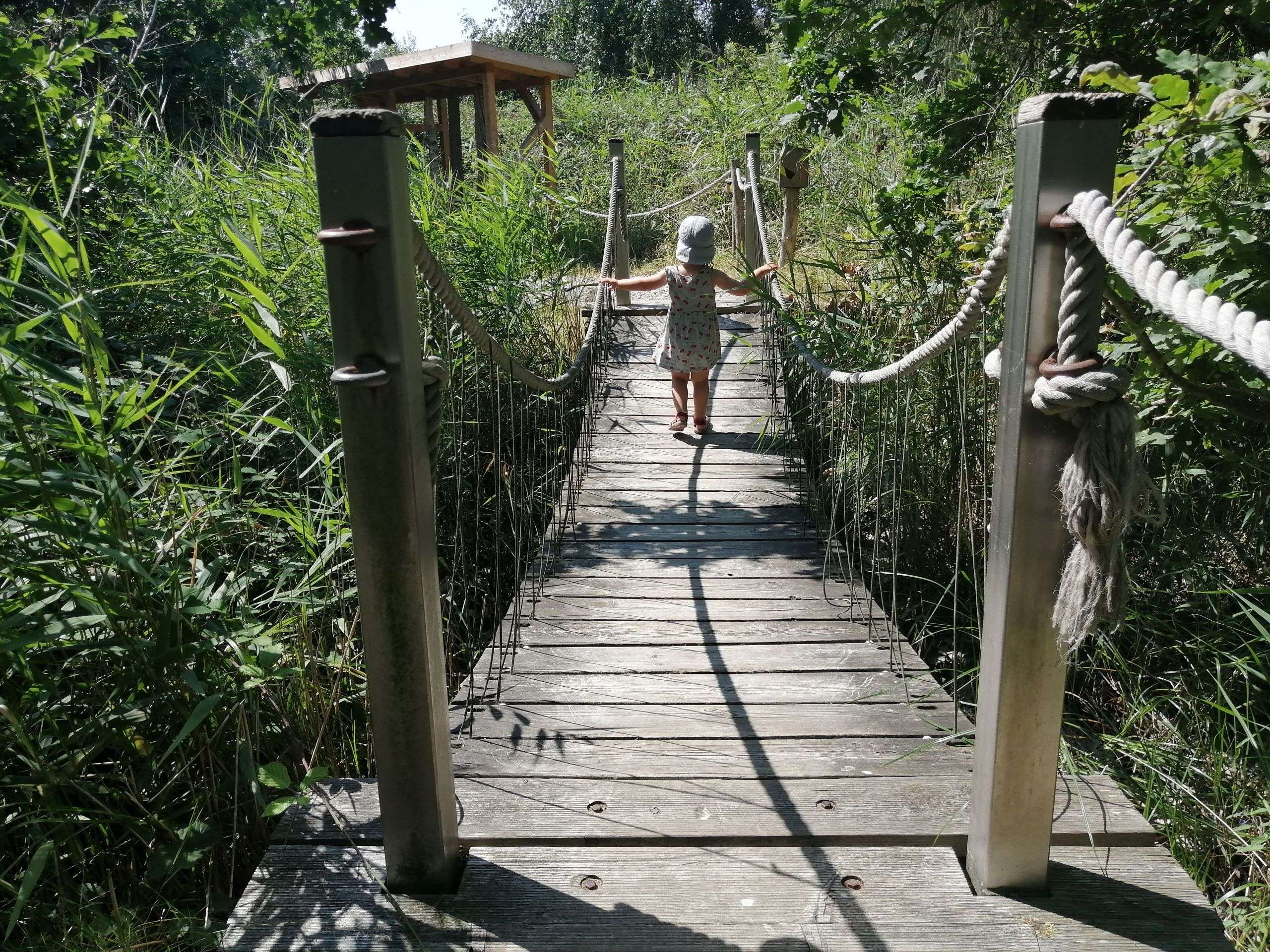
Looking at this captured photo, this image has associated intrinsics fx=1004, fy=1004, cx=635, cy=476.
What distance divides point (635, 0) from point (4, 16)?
83.6ft

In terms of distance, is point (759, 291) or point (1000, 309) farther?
point (759, 291)

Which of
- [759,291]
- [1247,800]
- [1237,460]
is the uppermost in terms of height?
[759,291]

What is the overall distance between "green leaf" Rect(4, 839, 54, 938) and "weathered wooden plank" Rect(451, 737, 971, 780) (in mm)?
762

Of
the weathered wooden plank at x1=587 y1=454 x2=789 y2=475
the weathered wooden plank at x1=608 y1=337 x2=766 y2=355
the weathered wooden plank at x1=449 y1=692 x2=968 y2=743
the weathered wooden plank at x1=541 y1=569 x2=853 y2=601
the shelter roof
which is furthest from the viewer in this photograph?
the shelter roof

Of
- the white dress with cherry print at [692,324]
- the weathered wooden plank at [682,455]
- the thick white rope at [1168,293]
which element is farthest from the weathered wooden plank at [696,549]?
the thick white rope at [1168,293]

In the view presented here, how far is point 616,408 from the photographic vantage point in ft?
17.7

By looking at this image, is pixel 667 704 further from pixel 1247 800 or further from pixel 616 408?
pixel 616 408

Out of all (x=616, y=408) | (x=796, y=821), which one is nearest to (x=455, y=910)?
(x=796, y=821)

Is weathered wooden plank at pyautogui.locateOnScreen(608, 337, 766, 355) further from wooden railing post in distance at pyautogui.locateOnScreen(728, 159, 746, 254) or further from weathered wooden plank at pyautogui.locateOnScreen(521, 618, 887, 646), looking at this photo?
weathered wooden plank at pyautogui.locateOnScreen(521, 618, 887, 646)

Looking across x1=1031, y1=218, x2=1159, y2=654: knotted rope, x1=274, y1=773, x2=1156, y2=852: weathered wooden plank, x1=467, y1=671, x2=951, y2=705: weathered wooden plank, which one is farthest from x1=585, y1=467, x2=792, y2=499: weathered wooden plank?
x1=1031, y1=218, x2=1159, y2=654: knotted rope

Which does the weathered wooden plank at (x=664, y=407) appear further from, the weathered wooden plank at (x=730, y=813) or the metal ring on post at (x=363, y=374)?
the metal ring on post at (x=363, y=374)

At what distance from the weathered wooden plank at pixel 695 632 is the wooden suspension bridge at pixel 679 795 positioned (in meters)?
0.28

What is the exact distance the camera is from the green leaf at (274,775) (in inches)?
78.9

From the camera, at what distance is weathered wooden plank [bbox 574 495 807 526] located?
A: 3.99 metres
